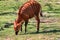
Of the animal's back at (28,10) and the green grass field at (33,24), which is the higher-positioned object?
the animal's back at (28,10)

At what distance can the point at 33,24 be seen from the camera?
1516cm

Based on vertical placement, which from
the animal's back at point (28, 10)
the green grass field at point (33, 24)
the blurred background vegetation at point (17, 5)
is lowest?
the green grass field at point (33, 24)

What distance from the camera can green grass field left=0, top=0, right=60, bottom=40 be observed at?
494 inches

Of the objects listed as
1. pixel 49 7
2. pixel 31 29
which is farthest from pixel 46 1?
pixel 31 29

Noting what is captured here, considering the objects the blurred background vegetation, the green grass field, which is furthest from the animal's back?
the blurred background vegetation

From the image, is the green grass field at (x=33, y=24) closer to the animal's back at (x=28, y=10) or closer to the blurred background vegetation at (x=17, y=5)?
the blurred background vegetation at (x=17, y=5)

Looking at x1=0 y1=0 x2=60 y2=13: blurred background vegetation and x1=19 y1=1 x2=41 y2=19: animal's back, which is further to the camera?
x1=0 y1=0 x2=60 y2=13: blurred background vegetation

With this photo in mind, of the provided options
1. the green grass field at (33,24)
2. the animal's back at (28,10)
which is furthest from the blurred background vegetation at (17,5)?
the animal's back at (28,10)

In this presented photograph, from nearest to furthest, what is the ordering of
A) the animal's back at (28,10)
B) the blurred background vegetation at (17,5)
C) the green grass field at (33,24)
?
the green grass field at (33,24) → the animal's back at (28,10) → the blurred background vegetation at (17,5)

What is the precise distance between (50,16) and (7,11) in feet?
11.0

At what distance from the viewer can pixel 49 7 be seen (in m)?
20.1

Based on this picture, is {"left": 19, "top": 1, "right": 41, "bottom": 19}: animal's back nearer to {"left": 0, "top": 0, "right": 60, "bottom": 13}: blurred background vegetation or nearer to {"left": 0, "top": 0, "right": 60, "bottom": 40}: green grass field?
{"left": 0, "top": 0, "right": 60, "bottom": 40}: green grass field

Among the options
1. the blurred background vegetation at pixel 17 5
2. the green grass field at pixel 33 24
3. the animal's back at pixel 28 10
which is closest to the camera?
the green grass field at pixel 33 24

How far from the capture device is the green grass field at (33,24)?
12547mm
